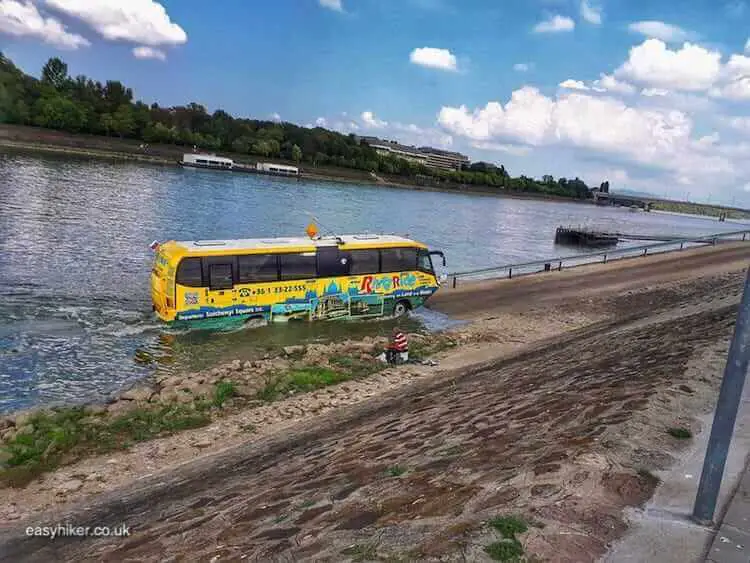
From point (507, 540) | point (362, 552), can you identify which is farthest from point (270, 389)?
point (507, 540)

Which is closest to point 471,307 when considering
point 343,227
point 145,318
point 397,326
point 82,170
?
point 397,326

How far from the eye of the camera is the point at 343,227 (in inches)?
2413

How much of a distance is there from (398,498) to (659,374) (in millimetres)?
7182

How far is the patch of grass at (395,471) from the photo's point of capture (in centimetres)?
792

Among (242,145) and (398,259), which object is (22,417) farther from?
(242,145)

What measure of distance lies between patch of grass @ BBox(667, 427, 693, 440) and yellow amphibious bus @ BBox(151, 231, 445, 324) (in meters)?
16.1

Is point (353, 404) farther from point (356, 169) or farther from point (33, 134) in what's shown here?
point (356, 169)

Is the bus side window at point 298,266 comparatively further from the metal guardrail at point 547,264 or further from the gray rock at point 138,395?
the metal guardrail at point 547,264

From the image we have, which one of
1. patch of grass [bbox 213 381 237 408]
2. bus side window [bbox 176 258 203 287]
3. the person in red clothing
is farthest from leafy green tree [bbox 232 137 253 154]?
patch of grass [bbox 213 381 237 408]

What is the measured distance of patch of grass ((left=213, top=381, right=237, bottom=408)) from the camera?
1407cm

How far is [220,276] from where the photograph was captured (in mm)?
20672

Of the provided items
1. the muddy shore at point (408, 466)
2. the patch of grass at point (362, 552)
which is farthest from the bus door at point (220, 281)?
the patch of grass at point (362, 552)

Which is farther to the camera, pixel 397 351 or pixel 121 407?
pixel 397 351

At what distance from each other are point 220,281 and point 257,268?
1.53 metres
